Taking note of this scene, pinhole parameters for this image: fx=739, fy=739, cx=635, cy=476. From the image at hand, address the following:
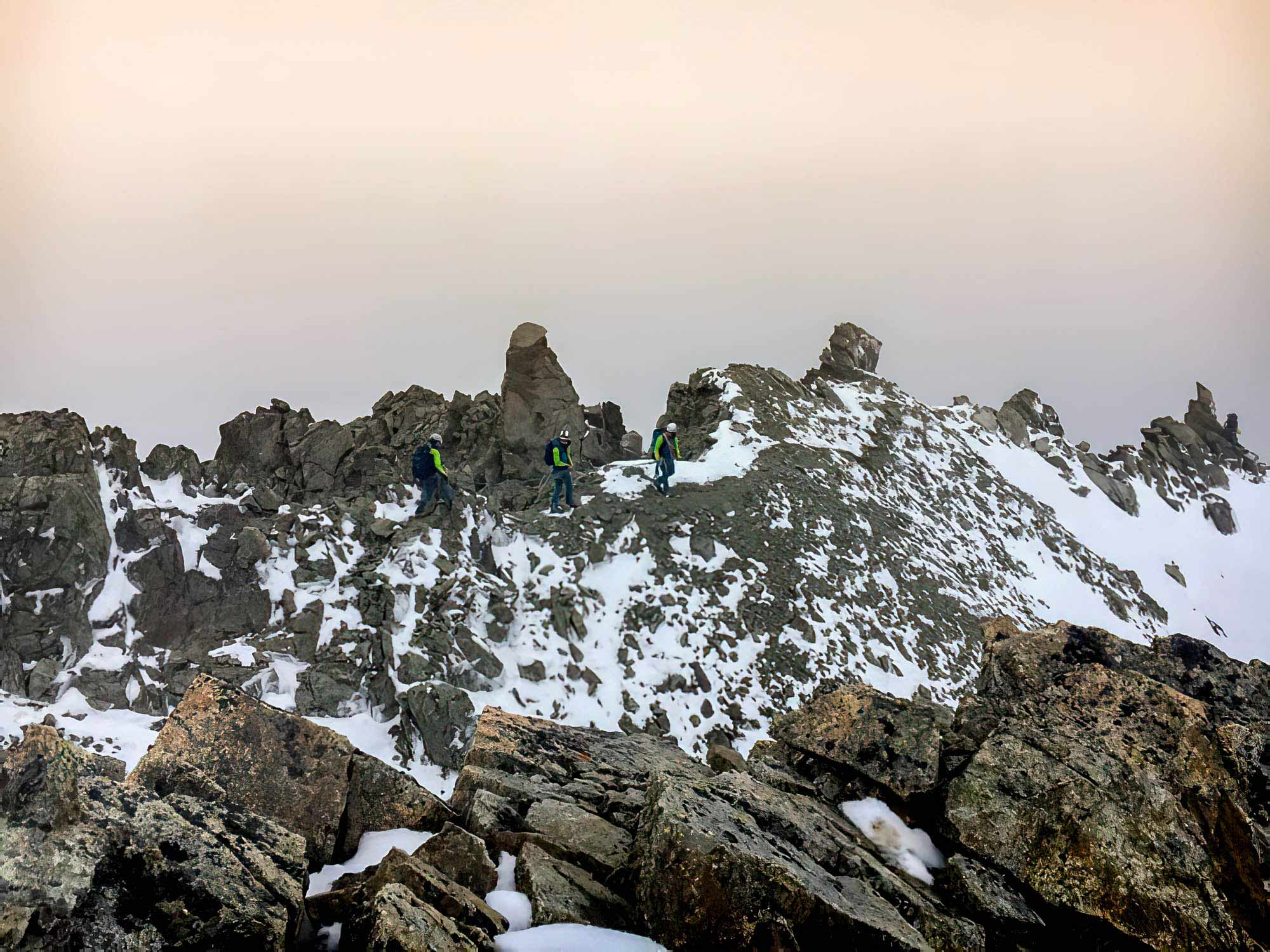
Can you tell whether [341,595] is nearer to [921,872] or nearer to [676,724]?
[676,724]

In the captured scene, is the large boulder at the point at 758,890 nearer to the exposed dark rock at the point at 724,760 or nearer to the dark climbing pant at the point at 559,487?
the exposed dark rock at the point at 724,760

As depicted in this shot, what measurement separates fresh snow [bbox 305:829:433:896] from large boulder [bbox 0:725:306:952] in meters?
1.78

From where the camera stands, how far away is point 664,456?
89.0 feet

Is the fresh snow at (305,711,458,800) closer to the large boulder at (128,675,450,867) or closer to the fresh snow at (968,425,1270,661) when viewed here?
the large boulder at (128,675,450,867)

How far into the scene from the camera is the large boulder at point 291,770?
7617 millimetres

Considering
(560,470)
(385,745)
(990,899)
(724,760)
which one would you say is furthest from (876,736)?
(560,470)

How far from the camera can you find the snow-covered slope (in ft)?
57.3

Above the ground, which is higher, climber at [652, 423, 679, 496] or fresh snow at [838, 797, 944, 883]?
climber at [652, 423, 679, 496]

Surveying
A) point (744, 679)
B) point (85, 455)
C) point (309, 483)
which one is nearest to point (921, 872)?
point (744, 679)

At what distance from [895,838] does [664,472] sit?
19859mm

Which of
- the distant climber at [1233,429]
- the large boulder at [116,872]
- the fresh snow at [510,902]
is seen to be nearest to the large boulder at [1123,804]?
the fresh snow at [510,902]

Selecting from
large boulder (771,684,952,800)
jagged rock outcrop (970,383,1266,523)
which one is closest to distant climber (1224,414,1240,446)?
jagged rock outcrop (970,383,1266,523)

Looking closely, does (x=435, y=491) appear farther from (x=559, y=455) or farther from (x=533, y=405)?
(x=533, y=405)

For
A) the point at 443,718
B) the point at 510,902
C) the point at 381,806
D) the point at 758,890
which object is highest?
the point at 758,890
